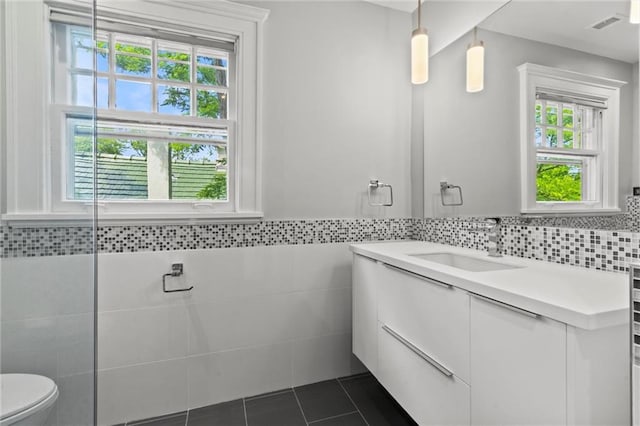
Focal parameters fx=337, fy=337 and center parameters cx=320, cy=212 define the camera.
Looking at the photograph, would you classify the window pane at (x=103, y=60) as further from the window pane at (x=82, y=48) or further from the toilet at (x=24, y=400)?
the toilet at (x=24, y=400)

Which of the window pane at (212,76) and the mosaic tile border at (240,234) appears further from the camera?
the window pane at (212,76)

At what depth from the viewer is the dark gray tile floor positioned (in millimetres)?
1789

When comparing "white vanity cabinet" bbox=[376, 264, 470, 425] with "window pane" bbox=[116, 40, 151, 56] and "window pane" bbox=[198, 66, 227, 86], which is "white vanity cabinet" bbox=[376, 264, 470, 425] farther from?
"window pane" bbox=[116, 40, 151, 56]

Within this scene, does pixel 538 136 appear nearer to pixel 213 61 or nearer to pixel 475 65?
pixel 475 65

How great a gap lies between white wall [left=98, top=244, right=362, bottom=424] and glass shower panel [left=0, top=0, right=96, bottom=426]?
2.39ft

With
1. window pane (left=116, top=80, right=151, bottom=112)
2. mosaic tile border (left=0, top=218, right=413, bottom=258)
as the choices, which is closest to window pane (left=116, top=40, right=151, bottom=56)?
window pane (left=116, top=80, right=151, bottom=112)

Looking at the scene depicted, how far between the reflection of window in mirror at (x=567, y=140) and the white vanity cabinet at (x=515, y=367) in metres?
0.72

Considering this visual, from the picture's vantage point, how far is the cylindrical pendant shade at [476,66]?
72.2 inches

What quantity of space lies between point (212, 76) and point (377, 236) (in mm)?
1469

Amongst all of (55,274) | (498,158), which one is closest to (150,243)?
(55,274)

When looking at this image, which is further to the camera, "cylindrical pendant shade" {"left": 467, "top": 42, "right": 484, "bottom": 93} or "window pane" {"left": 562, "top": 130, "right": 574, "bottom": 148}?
"cylindrical pendant shade" {"left": 467, "top": 42, "right": 484, "bottom": 93}

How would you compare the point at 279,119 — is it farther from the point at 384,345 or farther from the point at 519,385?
the point at 519,385

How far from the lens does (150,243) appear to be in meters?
1.83

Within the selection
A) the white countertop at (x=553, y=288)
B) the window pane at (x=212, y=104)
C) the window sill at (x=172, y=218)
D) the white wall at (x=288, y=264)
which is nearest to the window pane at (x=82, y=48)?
the window sill at (x=172, y=218)
